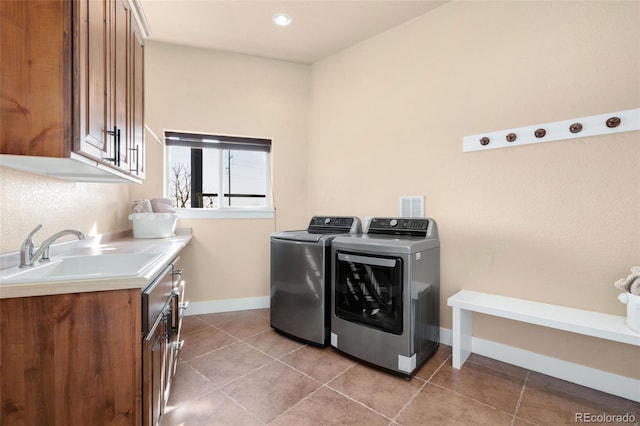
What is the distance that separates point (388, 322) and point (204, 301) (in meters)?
2.06

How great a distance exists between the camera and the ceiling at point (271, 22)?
245 centimetres

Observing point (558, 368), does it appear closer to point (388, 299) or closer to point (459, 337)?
point (459, 337)

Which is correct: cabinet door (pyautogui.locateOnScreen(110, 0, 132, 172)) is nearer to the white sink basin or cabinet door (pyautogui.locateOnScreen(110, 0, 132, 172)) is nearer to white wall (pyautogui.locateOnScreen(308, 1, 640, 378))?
the white sink basin

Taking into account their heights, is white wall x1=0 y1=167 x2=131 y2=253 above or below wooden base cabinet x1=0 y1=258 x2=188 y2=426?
above

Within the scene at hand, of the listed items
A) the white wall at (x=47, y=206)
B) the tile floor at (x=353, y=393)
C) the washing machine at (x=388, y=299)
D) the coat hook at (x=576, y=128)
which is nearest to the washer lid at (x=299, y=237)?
the washing machine at (x=388, y=299)

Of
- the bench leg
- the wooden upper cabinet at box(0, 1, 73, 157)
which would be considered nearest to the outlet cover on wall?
the bench leg

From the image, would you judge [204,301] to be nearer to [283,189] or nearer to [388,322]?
[283,189]

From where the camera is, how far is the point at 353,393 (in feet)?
5.99

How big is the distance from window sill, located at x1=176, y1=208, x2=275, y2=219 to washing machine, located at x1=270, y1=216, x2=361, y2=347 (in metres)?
0.74

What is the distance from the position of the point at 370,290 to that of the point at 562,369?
4.33 ft

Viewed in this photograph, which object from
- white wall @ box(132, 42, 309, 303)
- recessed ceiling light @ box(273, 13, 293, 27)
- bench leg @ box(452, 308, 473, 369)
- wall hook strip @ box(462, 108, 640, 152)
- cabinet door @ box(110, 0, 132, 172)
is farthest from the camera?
white wall @ box(132, 42, 309, 303)

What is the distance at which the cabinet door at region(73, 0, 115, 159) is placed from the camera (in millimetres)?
1140

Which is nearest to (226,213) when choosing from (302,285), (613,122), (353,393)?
(302,285)
